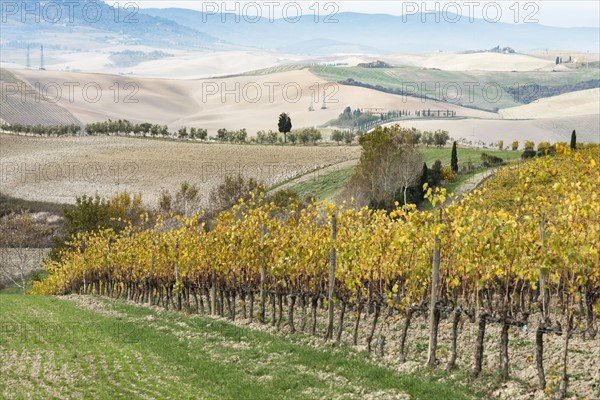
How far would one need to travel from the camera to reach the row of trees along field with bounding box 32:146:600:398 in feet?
57.3

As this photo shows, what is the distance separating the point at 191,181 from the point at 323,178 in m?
22.7

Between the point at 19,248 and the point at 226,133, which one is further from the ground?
the point at 226,133

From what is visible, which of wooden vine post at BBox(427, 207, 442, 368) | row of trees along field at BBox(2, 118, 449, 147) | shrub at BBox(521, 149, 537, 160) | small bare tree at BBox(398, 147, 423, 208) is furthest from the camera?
row of trees along field at BBox(2, 118, 449, 147)

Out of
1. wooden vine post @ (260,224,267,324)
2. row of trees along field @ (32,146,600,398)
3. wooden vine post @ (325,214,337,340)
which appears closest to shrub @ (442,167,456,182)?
row of trees along field @ (32,146,600,398)

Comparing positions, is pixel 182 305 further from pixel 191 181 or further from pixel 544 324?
pixel 191 181

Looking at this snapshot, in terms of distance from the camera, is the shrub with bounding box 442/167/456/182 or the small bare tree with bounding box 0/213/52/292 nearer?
the shrub with bounding box 442/167/456/182

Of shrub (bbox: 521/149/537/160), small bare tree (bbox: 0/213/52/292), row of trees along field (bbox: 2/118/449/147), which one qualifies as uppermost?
row of trees along field (bbox: 2/118/449/147)

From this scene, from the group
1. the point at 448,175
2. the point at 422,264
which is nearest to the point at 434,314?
the point at 422,264

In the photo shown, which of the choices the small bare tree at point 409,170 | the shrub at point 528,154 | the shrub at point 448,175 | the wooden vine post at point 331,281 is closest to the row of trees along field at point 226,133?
the shrub at point 528,154

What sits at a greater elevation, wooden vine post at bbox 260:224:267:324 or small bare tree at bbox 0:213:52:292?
wooden vine post at bbox 260:224:267:324

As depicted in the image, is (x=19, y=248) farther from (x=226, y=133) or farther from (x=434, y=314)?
(x=226, y=133)

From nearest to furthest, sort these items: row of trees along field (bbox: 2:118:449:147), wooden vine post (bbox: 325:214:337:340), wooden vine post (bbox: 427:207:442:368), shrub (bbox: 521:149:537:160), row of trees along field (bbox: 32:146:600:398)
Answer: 1. row of trees along field (bbox: 32:146:600:398)
2. wooden vine post (bbox: 427:207:442:368)
3. wooden vine post (bbox: 325:214:337:340)
4. shrub (bbox: 521:149:537:160)
5. row of trees along field (bbox: 2:118:449:147)

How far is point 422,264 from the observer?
2061cm

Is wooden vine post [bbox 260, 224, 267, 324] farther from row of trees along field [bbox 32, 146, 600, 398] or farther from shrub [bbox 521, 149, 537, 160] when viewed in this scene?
shrub [bbox 521, 149, 537, 160]
